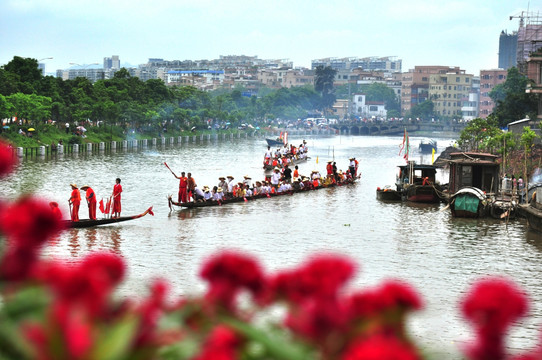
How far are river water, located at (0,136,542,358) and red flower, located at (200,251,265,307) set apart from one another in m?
11.1

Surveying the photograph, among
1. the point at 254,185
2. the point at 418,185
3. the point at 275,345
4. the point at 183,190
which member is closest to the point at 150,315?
the point at 275,345

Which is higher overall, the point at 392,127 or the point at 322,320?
the point at 392,127

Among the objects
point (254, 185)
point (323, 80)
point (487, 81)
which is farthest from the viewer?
point (323, 80)

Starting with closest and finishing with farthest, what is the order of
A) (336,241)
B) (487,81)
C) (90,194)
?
(90,194) → (336,241) → (487,81)

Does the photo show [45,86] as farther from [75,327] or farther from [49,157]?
[75,327]

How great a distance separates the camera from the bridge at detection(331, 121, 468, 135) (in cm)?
14462

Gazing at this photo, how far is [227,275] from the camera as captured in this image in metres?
2.93

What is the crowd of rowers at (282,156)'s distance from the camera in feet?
183

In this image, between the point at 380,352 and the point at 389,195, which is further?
the point at 389,195

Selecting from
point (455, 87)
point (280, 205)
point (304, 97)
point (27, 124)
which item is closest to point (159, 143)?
point (27, 124)

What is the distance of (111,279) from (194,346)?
14.5 inches

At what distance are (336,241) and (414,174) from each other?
14.4m

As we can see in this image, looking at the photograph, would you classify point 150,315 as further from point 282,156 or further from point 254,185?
point 282,156

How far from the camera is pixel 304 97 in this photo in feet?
610
